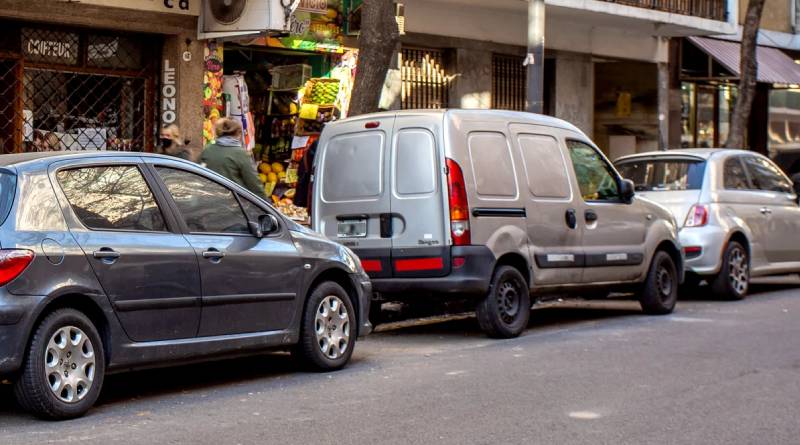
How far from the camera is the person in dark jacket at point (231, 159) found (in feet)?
39.3

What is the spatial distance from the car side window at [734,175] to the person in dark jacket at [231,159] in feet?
18.7

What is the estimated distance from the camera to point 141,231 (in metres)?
7.75

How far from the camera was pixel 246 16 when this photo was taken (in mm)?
15445

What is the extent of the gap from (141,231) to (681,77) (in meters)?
21.1

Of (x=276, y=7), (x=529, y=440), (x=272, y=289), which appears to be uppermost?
(x=276, y=7)

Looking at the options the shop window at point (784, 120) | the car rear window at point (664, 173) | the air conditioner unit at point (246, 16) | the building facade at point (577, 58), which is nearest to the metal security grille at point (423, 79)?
the building facade at point (577, 58)

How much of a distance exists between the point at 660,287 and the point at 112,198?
697 centimetres

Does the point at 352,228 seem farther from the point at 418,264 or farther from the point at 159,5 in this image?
the point at 159,5

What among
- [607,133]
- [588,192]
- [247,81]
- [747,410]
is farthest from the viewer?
[607,133]

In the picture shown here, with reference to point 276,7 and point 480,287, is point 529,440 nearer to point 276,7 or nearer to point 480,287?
point 480,287

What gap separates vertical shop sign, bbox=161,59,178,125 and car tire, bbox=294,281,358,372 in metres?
7.31

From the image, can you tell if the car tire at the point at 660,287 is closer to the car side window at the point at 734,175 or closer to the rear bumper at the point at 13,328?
the car side window at the point at 734,175

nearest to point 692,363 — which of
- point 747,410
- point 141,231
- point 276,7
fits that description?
point 747,410

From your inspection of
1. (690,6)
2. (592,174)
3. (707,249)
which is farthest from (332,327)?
(690,6)
